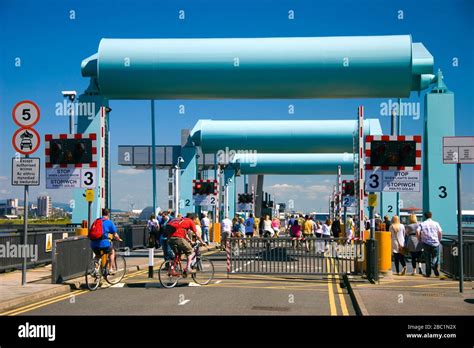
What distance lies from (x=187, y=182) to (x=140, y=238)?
3567 millimetres

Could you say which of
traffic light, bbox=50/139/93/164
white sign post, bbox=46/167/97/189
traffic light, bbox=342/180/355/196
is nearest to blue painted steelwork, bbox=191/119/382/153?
traffic light, bbox=342/180/355/196

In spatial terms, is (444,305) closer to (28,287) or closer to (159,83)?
(28,287)

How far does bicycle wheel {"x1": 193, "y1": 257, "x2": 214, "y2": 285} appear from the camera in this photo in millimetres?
16828

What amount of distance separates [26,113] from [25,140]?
620 millimetres

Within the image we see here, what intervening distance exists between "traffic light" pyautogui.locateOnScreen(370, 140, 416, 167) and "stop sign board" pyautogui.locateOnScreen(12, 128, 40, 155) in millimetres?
7936

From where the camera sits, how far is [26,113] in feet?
48.7

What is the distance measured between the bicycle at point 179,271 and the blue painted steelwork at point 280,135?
19617 mm

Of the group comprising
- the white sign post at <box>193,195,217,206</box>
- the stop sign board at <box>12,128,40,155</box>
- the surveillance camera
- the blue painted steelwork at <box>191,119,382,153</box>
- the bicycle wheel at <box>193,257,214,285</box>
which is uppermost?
the surveillance camera

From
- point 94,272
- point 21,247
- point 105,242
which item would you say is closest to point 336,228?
point 21,247

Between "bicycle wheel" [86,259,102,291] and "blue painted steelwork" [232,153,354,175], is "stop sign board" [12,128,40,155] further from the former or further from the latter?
"blue painted steelwork" [232,153,354,175]

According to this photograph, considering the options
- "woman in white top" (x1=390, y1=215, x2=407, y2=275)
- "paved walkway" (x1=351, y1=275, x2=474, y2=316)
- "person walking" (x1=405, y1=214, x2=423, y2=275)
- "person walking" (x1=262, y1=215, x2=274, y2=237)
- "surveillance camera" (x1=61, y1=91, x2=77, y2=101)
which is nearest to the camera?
"paved walkway" (x1=351, y1=275, x2=474, y2=316)

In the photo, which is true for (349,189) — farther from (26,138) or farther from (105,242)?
(26,138)

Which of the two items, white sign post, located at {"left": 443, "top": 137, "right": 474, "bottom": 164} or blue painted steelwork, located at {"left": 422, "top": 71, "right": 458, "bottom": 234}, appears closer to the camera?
white sign post, located at {"left": 443, "top": 137, "right": 474, "bottom": 164}
